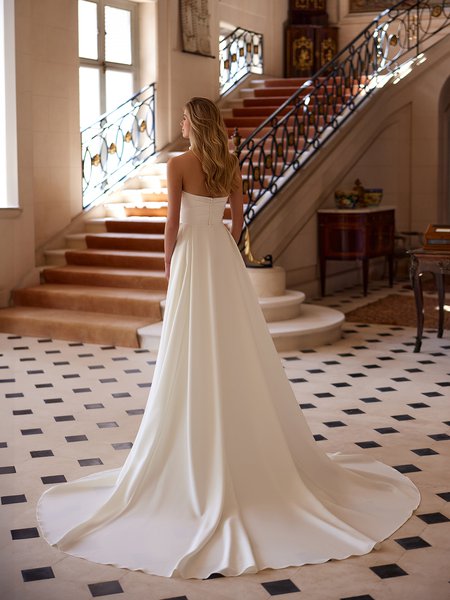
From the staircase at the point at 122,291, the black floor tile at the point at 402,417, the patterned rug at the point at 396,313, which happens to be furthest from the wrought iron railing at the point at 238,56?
the black floor tile at the point at 402,417

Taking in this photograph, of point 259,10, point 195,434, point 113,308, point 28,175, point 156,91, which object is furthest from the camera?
point 259,10

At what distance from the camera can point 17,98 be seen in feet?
30.6

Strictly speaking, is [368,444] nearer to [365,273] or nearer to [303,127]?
[365,273]

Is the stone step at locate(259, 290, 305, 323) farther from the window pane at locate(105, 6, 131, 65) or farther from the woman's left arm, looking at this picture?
the window pane at locate(105, 6, 131, 65)

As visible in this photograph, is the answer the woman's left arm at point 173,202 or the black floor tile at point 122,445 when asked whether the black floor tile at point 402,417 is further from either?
the woman's left arm at point 173,202

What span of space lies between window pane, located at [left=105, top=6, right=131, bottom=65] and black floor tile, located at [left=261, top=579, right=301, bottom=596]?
9.43 meters

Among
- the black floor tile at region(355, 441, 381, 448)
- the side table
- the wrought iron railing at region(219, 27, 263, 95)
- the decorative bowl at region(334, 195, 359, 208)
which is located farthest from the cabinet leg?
the black floor tile at region(355, 441, 381, 448)

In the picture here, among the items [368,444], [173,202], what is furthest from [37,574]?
[368,444]

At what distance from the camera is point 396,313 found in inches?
388

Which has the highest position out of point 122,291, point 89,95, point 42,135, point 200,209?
point 89,95

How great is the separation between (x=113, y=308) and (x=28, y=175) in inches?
70.9

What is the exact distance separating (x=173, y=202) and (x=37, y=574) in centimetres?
168

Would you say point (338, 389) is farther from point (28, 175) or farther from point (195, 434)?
point (28, 175)

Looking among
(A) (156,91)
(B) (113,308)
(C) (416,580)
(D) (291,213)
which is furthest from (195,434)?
(A) (156,91)
